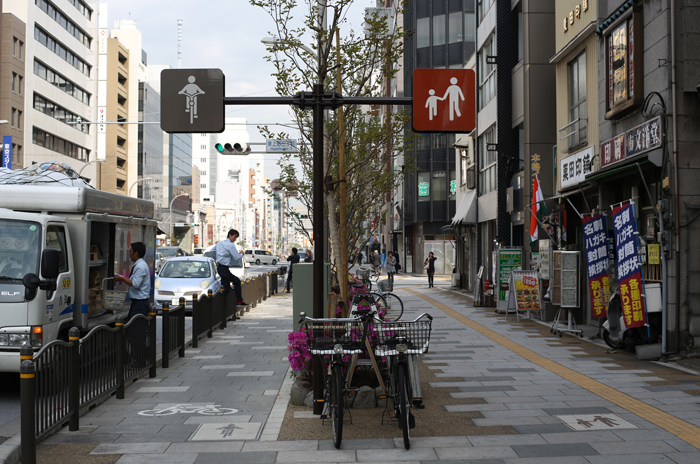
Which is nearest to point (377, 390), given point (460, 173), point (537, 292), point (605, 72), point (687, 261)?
point (687, 261)

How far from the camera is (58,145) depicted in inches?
2211

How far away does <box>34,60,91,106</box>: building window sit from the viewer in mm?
52625

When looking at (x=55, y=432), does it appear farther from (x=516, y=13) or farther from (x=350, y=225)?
(x=516, y=13)

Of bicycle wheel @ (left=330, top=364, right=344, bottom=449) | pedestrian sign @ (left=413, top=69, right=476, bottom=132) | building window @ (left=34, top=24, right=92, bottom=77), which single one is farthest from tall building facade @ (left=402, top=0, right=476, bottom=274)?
bicycle wheel @ (left=330, top=364, right=344, bottom=449)

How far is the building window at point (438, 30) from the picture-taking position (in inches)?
1698

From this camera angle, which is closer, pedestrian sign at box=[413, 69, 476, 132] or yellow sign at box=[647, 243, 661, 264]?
pedestrian sign at box=[413, 69, 476, 132]

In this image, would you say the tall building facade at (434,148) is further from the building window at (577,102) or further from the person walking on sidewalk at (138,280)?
the person walking on sidewalk at (138,280)

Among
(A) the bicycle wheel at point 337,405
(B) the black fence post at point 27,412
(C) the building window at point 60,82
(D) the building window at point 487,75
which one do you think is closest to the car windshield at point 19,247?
(B) the black fence post at point 27,412

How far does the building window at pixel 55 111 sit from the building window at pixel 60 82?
1.75 meters

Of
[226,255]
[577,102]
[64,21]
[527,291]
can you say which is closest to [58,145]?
[64,21]

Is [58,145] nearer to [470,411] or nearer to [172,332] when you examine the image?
[172,332]

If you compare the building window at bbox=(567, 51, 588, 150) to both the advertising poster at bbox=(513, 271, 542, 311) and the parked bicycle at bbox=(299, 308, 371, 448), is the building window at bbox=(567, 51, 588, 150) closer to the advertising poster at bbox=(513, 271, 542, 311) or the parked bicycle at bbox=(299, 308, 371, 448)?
the advertising poster at bbox=(513, 271, 542, 311)

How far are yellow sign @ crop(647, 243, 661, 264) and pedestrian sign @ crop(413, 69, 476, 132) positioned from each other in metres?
4.72

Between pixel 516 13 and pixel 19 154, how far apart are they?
131ft
